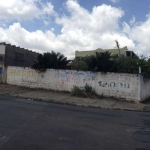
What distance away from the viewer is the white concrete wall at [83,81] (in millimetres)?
14984

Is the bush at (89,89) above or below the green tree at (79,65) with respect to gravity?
below

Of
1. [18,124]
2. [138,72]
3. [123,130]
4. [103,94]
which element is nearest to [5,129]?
[18,124]

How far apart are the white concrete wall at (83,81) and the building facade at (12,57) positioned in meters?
1.21

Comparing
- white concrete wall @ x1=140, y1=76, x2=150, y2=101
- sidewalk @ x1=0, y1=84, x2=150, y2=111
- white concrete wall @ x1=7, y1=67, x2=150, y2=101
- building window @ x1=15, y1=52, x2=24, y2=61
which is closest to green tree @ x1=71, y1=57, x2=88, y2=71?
white concrete wall @ x1=7, y1=67, x2=150, y2=101

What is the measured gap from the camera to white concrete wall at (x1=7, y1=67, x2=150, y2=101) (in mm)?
14984

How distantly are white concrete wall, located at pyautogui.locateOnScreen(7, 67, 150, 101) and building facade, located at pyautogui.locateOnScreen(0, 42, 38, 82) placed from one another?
3.97 ft

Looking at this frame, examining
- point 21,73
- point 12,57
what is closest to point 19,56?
point 12,57

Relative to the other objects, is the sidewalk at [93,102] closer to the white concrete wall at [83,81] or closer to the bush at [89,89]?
the white concrete wall at [83,81]

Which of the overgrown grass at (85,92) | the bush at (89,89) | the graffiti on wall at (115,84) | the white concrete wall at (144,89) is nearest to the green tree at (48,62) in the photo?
the overgrown grass at (85,92)

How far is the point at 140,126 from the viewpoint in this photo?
293 inches

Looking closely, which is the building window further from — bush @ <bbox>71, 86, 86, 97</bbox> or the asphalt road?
the asphalt road

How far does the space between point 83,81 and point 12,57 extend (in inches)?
453

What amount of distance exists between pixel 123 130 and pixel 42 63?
1360 cm

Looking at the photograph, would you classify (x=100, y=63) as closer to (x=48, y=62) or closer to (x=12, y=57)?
(x=48, y=62)
